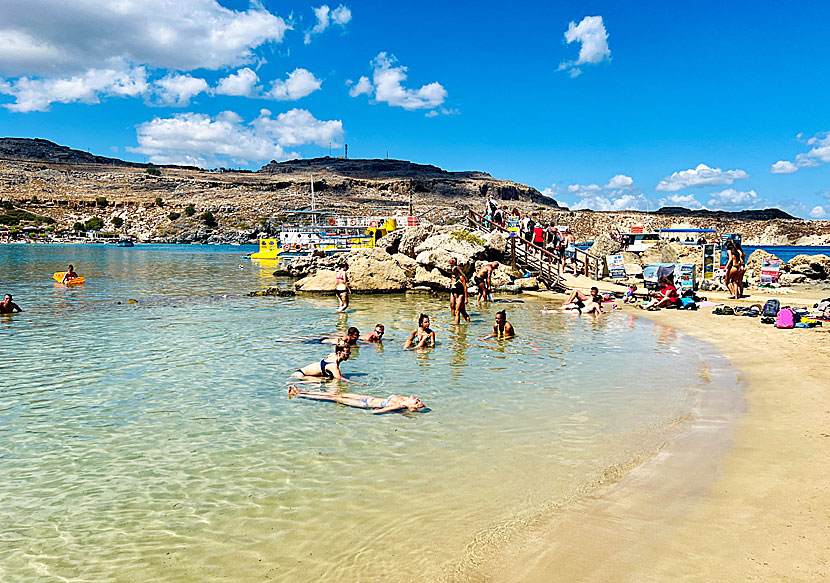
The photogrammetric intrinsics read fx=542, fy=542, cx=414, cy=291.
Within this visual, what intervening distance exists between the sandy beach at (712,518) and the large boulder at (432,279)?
53.3 feet

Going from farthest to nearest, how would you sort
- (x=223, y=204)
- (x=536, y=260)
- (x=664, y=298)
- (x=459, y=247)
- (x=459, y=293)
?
(x=223, y=204) → (x=536, y=260) → (x=459, y=247) → (x=664, y=298) → (x=459, y=293)

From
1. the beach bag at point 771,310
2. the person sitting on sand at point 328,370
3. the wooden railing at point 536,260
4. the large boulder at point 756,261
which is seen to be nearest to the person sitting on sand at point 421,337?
the person sitting on sand at point 328,370

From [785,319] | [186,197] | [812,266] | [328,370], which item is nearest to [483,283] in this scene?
[785,319]

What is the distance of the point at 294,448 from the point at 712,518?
15.0ft

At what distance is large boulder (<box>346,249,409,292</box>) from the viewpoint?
23.9m

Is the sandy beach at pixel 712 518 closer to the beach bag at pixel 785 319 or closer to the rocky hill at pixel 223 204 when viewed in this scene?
the beach bag at pixel 785 319

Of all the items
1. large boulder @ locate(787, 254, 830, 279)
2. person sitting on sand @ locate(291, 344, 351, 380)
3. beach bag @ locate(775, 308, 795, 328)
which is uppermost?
large boulder @ locate(787, 254, 830, 279)

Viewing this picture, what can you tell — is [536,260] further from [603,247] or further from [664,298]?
[603,247]

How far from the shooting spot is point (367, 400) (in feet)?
27.6

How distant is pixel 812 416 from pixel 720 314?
10.7 metres

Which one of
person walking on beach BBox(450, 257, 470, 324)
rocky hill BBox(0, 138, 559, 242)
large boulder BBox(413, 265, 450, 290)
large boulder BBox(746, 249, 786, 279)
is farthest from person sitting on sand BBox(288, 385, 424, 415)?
rocky hill BBox(0, 138, 559, 242)

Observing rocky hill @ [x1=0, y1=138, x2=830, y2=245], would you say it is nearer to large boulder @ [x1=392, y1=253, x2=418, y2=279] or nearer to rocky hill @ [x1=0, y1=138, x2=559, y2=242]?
rocky hill @ [x1=0, y1=138, x2=559, y2=242]

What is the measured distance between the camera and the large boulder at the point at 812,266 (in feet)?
101

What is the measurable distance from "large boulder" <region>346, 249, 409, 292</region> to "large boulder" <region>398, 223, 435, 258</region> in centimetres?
445
